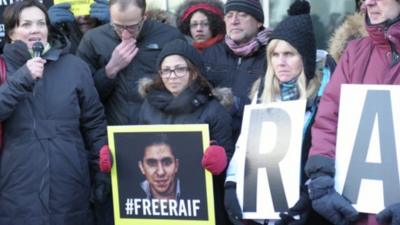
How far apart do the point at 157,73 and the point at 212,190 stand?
0.84 m

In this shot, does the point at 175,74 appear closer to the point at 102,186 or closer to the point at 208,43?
the point at 102,186

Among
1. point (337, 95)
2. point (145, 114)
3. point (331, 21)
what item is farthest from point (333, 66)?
point (331, 21)

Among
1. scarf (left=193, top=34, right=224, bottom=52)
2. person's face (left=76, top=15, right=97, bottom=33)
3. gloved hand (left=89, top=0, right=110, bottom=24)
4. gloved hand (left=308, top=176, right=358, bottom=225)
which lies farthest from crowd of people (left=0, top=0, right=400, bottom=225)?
person's face (left=76, top=15, right=97, bottom=33)

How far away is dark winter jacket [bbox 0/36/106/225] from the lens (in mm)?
3924

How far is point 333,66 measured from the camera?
3904 mm

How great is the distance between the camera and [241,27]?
454 cm

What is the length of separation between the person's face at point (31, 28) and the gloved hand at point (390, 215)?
2.08 metres

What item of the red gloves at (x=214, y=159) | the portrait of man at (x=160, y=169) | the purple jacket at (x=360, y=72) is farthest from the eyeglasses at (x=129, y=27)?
the purple jacket at (x=360, y=72)

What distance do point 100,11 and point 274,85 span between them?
1.99 metres

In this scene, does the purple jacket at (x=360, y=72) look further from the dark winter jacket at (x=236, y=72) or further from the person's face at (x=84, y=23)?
the person's face at (x=84, y=23)

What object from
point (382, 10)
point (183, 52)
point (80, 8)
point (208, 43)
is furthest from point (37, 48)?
point (382, 10)

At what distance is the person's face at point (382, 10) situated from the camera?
325 cm

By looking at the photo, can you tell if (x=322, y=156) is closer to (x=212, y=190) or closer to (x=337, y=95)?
(x=337, y=95)

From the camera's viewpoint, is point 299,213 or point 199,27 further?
point 199,27
